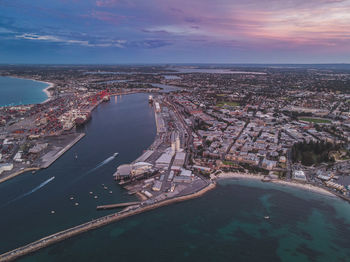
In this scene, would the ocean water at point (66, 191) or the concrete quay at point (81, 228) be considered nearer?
the concrete quay at point (81, 228)

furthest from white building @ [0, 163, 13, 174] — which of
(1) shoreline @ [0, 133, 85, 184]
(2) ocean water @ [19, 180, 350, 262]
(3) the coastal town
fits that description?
(2) ocean water @ [19, 180, 350, 262]

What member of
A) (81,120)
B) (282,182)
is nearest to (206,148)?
(282,182)

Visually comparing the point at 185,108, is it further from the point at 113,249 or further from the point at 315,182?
the point at 113,249

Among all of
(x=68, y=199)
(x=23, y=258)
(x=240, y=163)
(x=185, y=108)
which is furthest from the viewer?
(x=185, y=108)

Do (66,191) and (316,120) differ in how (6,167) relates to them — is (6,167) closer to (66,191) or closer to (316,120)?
(66,191)

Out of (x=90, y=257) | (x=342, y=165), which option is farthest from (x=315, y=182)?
(x=90, y=257)

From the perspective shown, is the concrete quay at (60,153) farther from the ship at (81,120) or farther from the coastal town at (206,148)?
the ship at (81,120)

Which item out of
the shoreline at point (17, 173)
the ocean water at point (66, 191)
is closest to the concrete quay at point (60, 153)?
the ocean water at point (66, 191)

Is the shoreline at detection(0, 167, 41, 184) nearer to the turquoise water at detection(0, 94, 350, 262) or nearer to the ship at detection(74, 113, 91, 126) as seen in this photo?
the turquoise water at detection(0, 94, 350, 262)
